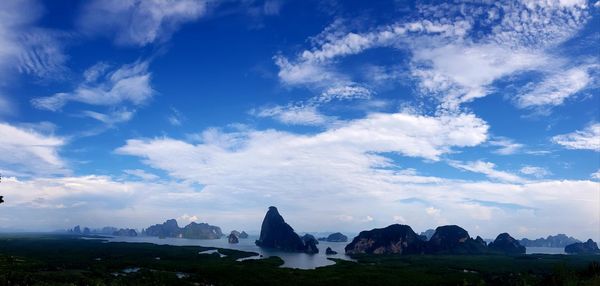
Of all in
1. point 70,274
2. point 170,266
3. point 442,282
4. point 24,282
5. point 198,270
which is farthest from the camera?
point 170,266

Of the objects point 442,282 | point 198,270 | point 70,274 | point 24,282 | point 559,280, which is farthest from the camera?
point 198,270

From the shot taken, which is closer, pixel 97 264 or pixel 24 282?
pixel 24 282

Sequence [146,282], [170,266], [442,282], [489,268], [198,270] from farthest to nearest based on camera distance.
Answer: [489,268] < [170,266] < [198,270] < [442,282] < [146,282]

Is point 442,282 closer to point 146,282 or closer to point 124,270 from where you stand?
point 146,282

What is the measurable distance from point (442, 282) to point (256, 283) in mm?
46970

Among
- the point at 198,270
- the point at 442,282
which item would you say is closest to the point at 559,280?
the point at 442,282

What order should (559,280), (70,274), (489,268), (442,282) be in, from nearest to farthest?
(559,280) < (70,274) < (442,282) < (489,268)

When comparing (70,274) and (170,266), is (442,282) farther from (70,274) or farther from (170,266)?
(70,274)

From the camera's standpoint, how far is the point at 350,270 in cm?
12450

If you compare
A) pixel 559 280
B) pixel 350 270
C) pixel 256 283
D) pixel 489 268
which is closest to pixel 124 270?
pixel 256 283

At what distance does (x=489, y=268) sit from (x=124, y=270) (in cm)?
11728

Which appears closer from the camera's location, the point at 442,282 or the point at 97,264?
the point at 442,282

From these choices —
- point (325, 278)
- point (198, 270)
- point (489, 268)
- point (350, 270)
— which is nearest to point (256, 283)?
point (325, 278)

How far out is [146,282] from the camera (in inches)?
3482
